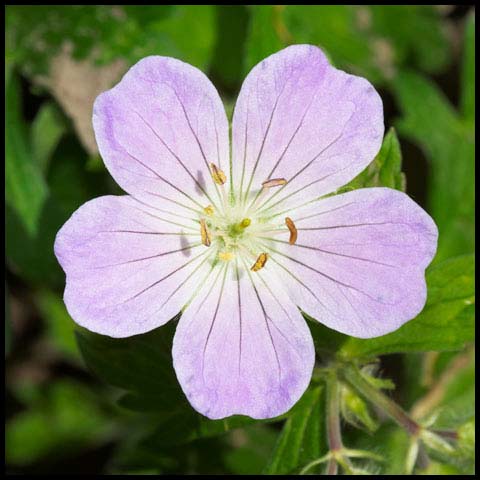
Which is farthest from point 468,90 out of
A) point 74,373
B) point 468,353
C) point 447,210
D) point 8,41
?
point 74,373

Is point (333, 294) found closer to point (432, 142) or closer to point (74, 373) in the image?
point (432, 142)

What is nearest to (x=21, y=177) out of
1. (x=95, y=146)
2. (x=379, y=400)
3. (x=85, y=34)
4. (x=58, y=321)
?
(x=95, y=146)

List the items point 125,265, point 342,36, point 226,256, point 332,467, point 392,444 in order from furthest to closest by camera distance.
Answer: point 342,36 → point 392,444 → point 332,467 → point 226,256 → point 125,265

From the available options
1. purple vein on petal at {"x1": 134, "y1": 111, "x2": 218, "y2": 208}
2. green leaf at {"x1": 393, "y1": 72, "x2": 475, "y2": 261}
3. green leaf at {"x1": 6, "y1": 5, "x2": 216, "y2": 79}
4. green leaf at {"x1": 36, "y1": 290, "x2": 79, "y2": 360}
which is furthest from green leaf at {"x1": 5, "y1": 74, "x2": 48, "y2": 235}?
green leaf at {"x1": 393, "y1": 72, "x2": 475, "y2": 261}

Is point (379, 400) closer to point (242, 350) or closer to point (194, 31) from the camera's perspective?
point (242, 350)

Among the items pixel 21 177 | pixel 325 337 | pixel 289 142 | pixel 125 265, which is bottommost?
pixel 325 337

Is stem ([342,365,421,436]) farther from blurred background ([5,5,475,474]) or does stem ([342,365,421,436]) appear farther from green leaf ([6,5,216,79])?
green leaf ([6,5,216,79])
